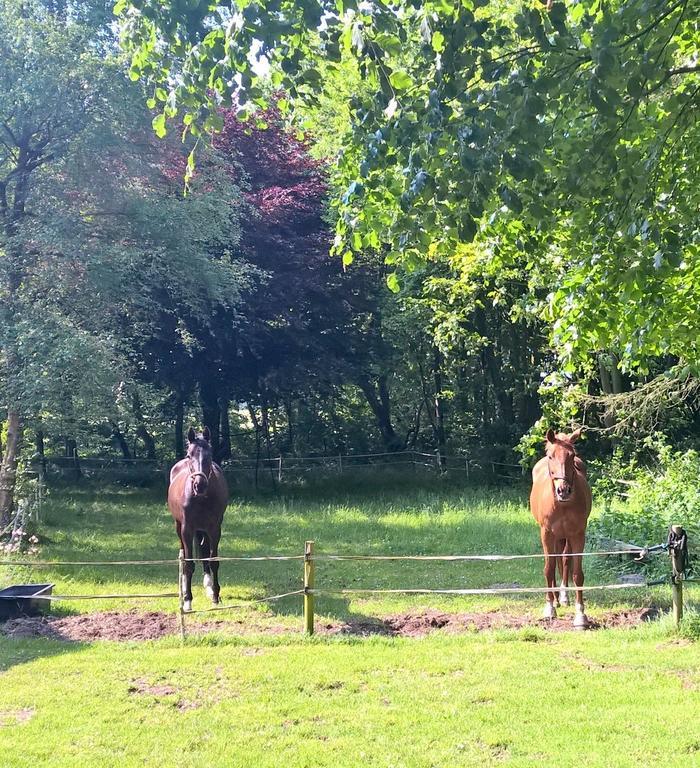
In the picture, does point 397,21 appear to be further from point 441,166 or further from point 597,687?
point 597,687

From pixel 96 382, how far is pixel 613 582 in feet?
28.8

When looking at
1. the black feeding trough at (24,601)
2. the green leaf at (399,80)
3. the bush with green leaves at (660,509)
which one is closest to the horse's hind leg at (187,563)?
the black feeding trough at (24,601)

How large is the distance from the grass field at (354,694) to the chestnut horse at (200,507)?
396mm

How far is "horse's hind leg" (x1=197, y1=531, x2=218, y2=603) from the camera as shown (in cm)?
987

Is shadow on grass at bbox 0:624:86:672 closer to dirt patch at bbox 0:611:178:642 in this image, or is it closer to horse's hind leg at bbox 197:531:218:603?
dirt patch at bbox 0:611:178:642

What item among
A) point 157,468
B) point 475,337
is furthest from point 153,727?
point 157,468

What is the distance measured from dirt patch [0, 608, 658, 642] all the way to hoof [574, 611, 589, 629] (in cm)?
7

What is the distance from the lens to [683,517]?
11.7 meters

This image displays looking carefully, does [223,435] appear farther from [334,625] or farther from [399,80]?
[399,80]

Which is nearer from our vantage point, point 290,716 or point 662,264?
point 662,264

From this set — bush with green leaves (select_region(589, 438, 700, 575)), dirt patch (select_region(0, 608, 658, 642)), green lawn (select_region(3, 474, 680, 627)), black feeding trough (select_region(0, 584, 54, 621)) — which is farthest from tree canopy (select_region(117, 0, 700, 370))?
A: bush with green leaves (select_region(589, 438, 700, 575))

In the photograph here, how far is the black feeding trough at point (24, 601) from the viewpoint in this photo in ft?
28.6

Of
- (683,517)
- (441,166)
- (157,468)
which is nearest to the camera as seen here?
(441,166)

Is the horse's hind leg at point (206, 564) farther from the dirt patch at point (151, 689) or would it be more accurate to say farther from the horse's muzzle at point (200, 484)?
the dirt patch at point (151, 689)
